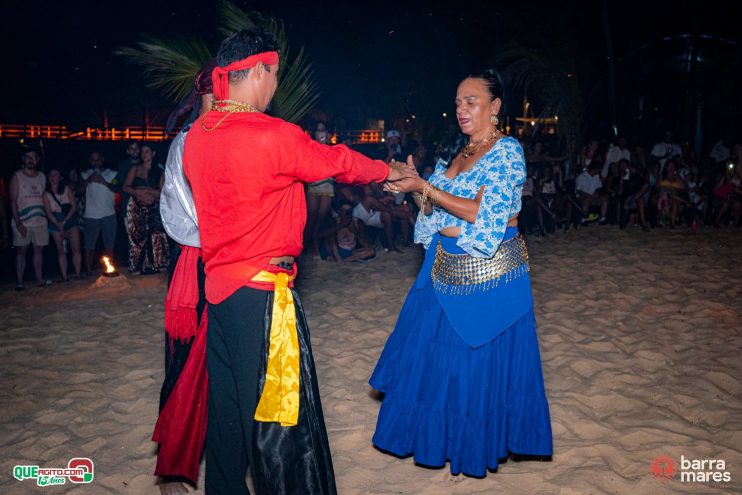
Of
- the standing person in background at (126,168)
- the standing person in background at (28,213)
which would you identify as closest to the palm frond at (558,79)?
the standing person in background at (126,168)

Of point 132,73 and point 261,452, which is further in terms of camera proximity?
point 132,73

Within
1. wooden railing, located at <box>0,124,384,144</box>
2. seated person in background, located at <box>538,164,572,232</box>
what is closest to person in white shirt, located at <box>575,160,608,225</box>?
seated person in background, located at <box>538,164,572,232</box>

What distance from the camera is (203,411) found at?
317cm

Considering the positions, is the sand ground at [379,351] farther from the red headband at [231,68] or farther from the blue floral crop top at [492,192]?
the red headband at [231,68]

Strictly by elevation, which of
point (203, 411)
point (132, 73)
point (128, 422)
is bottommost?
point (128, 422)

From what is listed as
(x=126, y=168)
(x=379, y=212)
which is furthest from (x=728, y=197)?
(x=126, y=168)

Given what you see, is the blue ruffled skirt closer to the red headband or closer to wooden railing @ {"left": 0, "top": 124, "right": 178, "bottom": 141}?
the red headband

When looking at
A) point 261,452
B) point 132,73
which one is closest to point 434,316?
point 261,452

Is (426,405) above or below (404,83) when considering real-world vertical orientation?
below

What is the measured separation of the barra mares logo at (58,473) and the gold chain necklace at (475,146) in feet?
9.38

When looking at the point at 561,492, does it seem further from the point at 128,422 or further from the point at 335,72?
the point at 335,72

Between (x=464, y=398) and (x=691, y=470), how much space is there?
1.41m

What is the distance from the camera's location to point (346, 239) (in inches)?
373

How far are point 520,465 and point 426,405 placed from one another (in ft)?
2.42
